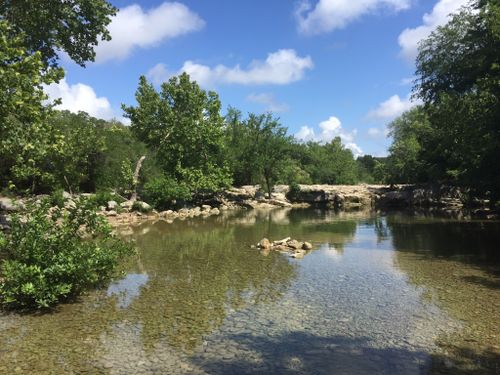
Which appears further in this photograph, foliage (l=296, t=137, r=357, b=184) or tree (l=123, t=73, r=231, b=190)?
foliage (l=296, t=137, r=357, b=184)

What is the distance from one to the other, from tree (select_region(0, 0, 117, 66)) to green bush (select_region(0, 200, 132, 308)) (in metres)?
8.54

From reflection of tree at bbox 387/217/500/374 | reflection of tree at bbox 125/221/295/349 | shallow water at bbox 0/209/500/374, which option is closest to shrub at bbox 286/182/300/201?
reflection of tree at bbox 387/217/500/374

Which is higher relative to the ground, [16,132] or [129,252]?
[16,132]

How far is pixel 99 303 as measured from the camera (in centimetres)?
1083

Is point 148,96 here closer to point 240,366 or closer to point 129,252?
point 129,252

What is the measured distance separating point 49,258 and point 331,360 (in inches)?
265

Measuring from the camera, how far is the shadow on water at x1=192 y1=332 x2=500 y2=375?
7203mm

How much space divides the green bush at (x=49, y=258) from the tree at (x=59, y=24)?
28.0 ft

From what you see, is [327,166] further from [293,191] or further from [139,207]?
[139,207]

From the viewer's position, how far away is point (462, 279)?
13.4 meters

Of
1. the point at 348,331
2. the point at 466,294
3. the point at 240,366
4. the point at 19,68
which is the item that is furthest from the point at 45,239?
the point at 466,294

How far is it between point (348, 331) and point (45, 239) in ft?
24.0

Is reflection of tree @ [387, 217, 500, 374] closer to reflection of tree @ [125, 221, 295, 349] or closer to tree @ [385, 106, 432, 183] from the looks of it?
reflection of tree @ [125, 221, 295, 349]

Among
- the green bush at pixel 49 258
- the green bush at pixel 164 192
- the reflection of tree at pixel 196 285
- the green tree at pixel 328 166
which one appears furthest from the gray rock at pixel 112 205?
the green tree at pixel 328 166
